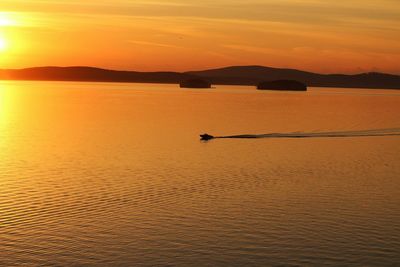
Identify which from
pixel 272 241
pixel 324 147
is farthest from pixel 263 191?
pixel 324 147

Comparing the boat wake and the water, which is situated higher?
the boat wake

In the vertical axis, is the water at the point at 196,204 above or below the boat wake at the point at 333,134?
below

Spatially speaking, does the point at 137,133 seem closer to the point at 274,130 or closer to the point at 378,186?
the point at 274,130

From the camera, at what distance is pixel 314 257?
2967 cm

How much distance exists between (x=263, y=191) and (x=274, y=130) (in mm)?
60434

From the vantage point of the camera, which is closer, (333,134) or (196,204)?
(196,204)

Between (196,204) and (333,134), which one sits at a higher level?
(333,134)

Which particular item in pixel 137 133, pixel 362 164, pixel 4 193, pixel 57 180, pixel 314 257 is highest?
pixel 137 133

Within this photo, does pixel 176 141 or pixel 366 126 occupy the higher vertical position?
pixel 366 126

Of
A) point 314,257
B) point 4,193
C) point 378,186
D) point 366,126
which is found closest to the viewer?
point 314,257

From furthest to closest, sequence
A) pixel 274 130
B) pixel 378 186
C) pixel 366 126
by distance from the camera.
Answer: pixel 366 126 → pixel 274 130 → pixel 378 186

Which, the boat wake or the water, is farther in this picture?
the boat wake

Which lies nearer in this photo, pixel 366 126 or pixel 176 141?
pixel 176 141

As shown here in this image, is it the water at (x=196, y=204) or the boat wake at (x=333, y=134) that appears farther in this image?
the boat wake at (x=333, y=134)
